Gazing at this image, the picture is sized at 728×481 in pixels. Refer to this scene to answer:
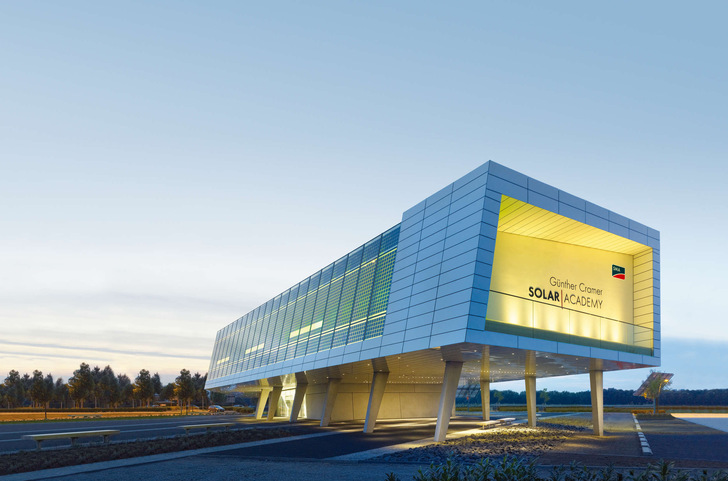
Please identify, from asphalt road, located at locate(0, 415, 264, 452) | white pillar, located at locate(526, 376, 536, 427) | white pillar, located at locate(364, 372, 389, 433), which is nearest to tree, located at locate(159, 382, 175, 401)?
asphalt road, located at locate(0, 415, 264, 452)

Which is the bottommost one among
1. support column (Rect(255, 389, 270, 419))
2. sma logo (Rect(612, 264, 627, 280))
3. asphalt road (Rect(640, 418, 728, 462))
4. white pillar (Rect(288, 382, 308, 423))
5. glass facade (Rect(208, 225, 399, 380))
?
support column (Rect(255, 389, 270, 419))

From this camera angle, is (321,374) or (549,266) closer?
(549,266)

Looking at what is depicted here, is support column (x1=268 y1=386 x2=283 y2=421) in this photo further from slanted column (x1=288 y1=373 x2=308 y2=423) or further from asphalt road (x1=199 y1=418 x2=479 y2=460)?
asphalt road (x1=199 y1=418 x2=479 y2=460)

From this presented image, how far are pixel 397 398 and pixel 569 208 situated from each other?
30.1 metres

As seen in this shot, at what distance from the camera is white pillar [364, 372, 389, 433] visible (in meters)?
32.3

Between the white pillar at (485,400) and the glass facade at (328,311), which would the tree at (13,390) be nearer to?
the glass facade at (328,311)

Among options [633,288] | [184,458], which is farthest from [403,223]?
[184,458]

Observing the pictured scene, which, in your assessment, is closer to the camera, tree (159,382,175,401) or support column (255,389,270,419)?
support column (255,389,270,419)

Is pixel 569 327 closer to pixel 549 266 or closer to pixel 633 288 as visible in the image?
pixel 549 266

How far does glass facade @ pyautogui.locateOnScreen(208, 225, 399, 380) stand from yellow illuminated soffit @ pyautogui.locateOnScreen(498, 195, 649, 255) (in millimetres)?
7064

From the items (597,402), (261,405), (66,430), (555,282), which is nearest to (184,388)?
(261,405)

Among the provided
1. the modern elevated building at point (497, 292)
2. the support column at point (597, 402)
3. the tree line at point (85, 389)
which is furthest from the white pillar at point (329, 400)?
the tree line at point (85, 389)

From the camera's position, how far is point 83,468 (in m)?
18.0

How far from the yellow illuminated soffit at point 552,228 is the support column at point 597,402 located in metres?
7.54
